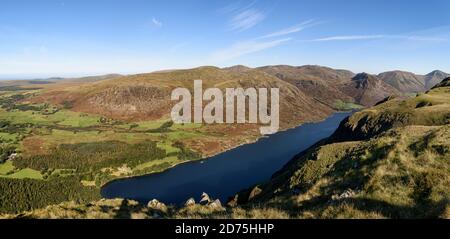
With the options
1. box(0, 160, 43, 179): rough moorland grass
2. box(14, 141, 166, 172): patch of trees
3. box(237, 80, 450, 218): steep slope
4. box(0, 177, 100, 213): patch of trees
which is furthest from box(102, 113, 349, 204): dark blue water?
box(237, 80, 450, 218): steep slope

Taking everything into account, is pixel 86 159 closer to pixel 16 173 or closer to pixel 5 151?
pixel 16 173

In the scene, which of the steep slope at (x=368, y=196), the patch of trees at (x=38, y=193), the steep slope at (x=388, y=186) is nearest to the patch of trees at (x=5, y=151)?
the patch of trees at (x=38, y=193)

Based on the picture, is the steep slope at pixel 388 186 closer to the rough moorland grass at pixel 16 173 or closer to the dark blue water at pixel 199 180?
the dark blue water at pixel 199 180

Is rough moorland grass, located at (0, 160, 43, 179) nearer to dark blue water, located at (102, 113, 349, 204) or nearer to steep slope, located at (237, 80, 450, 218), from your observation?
dark blue water, located at (102, 113, 349, 204)

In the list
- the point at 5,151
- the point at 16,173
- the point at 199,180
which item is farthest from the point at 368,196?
the point at 5,151
